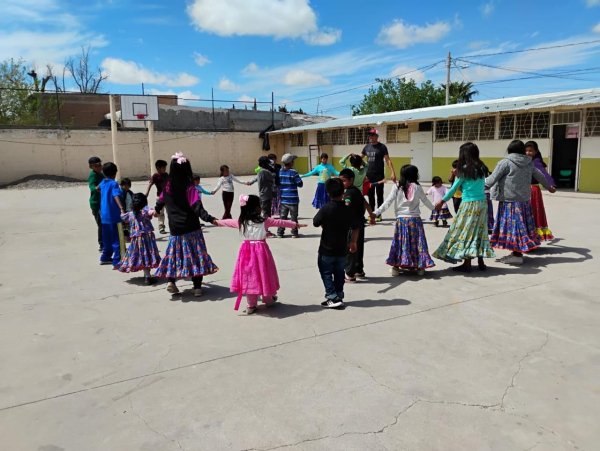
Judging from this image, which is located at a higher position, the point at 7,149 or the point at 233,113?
the point at 233,113

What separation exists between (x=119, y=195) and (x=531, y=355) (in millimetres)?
5466

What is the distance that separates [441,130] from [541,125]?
481cm

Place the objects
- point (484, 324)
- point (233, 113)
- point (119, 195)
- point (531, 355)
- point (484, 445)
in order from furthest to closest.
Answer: point (233, 113)
point (119, 195)
point (484, 324)
point (531, 355)
point (484, 445)

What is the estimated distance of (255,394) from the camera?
3.16m

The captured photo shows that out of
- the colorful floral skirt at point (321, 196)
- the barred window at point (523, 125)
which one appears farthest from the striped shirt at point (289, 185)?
the barred window at point (523, 125)

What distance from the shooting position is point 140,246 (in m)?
5.99

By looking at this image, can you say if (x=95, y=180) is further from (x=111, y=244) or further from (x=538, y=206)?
(x=538, y=206)

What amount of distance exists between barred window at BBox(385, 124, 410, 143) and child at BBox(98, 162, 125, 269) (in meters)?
18.0

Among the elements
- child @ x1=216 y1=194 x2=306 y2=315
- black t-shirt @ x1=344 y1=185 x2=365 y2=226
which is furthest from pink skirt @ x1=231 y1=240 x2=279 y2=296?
black t-shirt @ x1=344 y1=185 x2=365 y2=226

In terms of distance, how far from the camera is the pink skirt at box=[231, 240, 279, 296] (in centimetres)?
462

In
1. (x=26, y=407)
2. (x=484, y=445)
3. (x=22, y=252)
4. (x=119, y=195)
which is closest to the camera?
(x=484, y=445)

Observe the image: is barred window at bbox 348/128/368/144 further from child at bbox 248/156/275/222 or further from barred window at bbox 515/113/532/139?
child at bbox 248/156/275/222

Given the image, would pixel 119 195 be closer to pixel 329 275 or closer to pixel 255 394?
pixel 329 275

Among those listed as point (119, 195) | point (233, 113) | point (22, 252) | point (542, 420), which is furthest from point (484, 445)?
point (233, 113)
